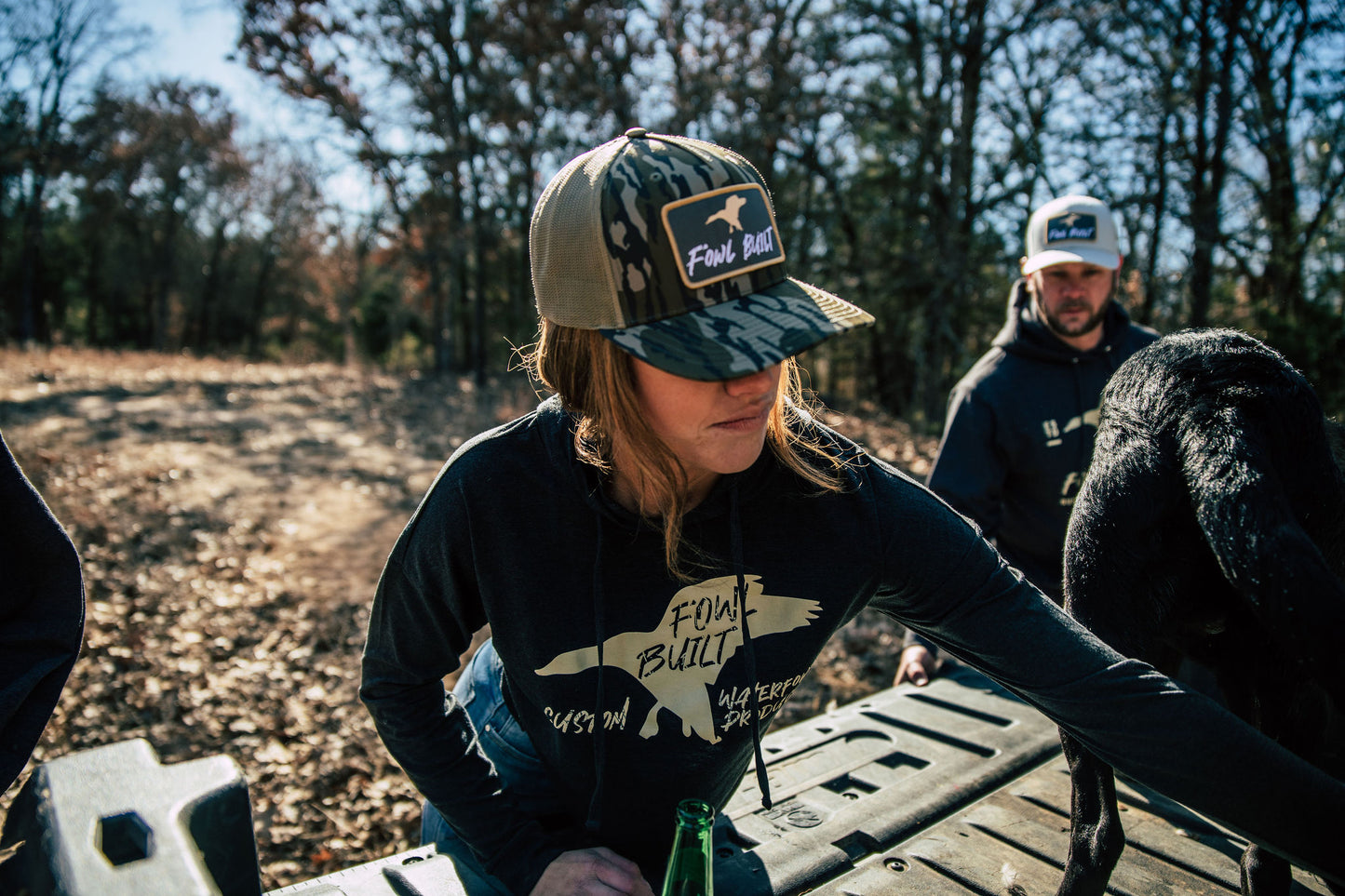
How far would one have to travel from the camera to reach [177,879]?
1120mm

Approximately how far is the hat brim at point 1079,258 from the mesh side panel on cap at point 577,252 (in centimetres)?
236

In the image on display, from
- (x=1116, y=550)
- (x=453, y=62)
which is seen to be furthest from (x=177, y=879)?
(x=453, y=62)

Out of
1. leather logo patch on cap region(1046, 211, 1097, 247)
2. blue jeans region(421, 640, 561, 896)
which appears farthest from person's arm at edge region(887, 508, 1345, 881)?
leather logo patch on cap region(1046, 211, 1097, 247)

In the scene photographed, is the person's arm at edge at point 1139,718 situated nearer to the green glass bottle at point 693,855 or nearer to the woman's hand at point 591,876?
the green glass bottle at point 693,855

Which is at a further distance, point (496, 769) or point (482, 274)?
point (482, 274)

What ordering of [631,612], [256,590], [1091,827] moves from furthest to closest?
[256,590]
[1091,827]
[631,612]

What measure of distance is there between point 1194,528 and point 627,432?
1.18 m

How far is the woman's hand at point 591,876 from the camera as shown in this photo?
1486 mm

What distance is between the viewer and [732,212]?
1.37m

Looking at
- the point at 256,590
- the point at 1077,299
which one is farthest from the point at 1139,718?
the point at 256,590

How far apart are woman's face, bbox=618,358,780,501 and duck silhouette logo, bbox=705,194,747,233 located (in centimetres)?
25

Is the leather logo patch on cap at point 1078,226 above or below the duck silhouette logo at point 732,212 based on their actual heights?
above

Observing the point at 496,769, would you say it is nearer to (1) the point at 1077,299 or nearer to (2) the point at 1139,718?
(2) the point at 1139,718

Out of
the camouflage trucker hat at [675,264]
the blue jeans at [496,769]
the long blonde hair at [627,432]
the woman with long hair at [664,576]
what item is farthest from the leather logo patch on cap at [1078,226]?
the blue jeans at [496,769]
